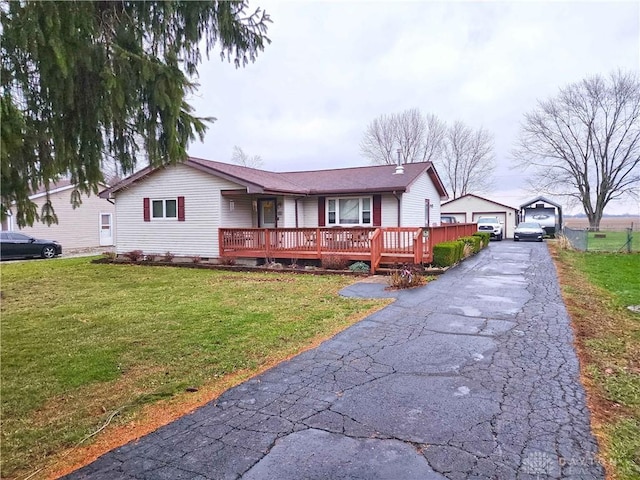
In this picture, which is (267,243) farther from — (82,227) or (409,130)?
(409,130)

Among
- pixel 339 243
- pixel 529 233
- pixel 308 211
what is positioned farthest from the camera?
pixel 529 233

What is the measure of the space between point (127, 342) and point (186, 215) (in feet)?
35.8

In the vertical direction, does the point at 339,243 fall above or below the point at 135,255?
above

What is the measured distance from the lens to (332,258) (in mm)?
13055

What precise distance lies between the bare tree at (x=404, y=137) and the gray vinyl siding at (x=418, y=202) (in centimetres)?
2380

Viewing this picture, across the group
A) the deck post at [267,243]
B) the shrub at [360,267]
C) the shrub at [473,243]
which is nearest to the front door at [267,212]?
the deck post at [267,243]

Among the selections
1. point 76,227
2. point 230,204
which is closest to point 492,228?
point 230,204

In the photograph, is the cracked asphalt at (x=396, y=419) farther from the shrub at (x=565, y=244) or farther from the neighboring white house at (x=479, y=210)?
the neighboring white house at (x=479, y=210)

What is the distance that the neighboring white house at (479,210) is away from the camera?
3353cm

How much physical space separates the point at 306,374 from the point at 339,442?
4.78ft

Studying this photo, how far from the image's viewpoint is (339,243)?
13.4 m

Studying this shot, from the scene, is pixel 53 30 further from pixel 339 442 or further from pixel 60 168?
pixel 339 442

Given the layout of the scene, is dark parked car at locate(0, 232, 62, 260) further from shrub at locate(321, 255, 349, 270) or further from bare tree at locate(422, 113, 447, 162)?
bare tree at locate(422, 113, 447, 162)

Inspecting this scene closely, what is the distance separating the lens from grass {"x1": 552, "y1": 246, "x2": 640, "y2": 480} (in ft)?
9.68
